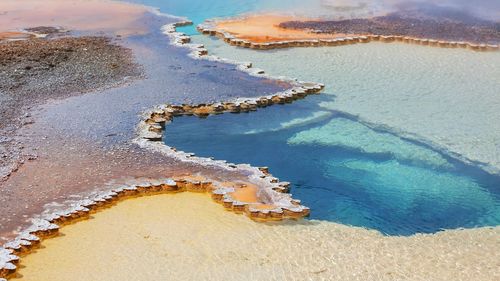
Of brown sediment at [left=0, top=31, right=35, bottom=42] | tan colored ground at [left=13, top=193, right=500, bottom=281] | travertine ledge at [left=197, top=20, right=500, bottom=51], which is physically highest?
travertine ledge at [left=197, top=20, right=500, bottom=51]

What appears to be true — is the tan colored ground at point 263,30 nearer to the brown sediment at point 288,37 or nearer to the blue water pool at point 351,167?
the brown sediment at point 288,37

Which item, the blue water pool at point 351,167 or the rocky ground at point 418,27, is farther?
the rocky ground at point 418,27

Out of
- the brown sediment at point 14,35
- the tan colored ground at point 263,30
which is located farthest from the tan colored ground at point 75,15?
the tan colored ground at point 263,30

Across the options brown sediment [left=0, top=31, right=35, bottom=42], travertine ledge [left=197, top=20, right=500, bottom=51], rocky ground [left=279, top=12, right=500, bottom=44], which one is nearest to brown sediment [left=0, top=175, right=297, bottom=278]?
travertine ledge [left=197, top=20, right=500, bottom=51]

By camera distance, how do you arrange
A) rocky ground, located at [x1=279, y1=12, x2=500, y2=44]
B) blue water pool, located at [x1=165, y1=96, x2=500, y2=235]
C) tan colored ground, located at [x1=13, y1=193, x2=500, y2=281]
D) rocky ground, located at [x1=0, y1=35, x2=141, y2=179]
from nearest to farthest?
tan colored ground, located at [x1=13, y1=193, x2=500, y2=281], blue water pool, located at [x1=165, y1=96, x2=500, y2=235], rocky ground, located at [x1=0, y1=35, x2=141, y2=179], rocky ground, located at [x1=279, y1=12, x2=500, y2=44]

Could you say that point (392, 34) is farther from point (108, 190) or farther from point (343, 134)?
point (108, 190)

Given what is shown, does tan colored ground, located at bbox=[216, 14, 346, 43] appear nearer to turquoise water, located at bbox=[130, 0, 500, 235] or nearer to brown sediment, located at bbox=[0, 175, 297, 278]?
turquoise water, located at bbox=[130, 0, 500, 235]

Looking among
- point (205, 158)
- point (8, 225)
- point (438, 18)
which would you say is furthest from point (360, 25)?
point (8, 225)
